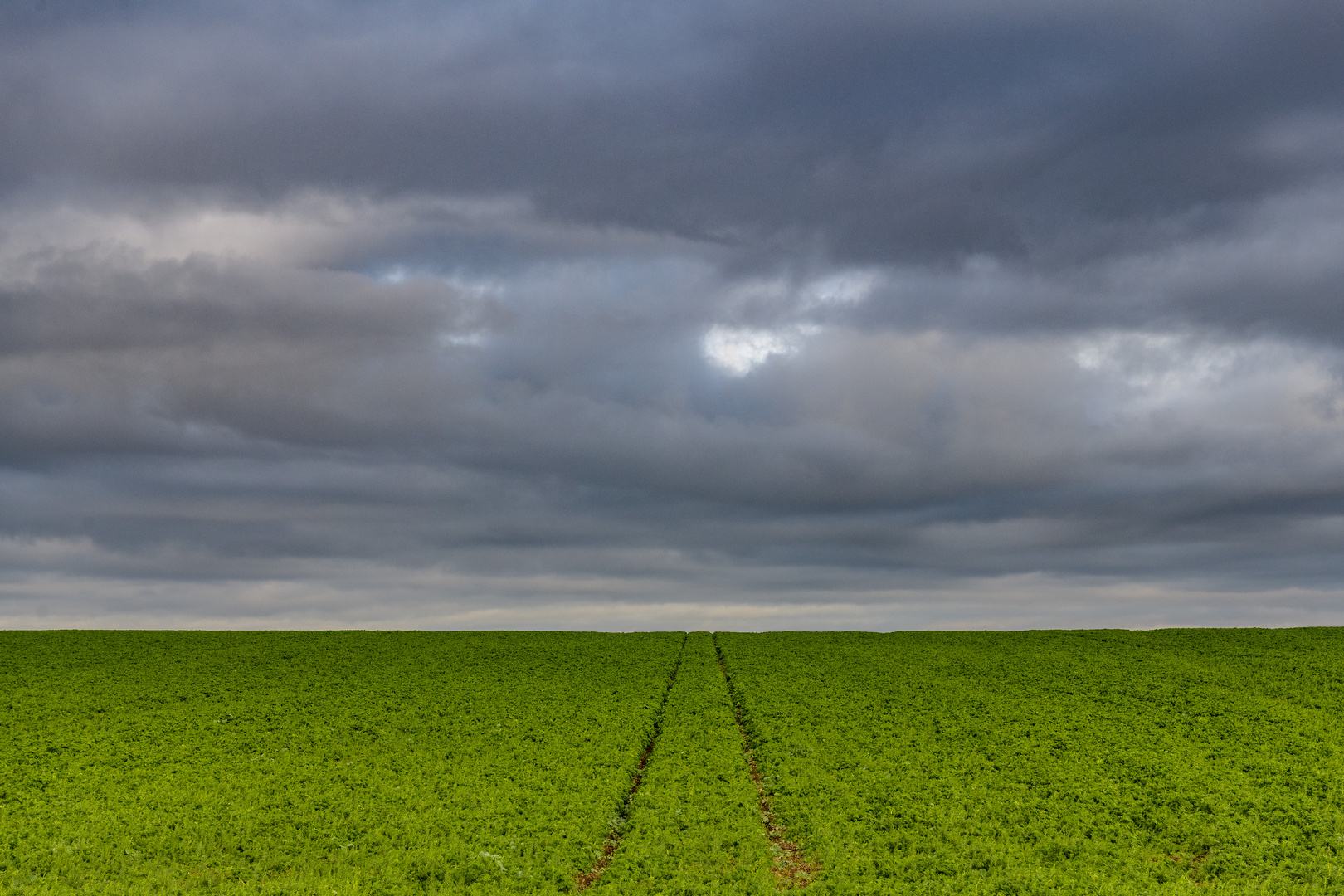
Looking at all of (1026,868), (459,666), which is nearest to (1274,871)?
(1026,868)

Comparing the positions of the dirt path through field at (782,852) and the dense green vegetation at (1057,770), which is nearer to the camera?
the dirt path through field at (782,852)

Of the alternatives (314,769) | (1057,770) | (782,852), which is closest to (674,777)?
(782,852)

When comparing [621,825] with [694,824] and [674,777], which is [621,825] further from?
[674,777]

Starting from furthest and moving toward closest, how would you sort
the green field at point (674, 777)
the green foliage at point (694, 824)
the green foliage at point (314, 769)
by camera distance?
the green foliage at point (314, 769) → the green field at point (674, 777) → the green foliage at point (694, 824)

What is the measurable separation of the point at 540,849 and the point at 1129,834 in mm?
16141

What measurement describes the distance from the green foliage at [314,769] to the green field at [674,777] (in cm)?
14

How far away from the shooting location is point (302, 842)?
2330 centimetres

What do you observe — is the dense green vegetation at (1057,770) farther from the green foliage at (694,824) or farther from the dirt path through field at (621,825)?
the dirt path through field at (621,825)

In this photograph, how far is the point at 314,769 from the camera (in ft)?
97.3

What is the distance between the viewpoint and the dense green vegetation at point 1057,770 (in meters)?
21.7

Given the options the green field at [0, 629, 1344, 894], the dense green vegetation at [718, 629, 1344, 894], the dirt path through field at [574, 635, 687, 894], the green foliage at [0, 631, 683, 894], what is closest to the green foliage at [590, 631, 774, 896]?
the green field at [0, 629, 1344, 894]

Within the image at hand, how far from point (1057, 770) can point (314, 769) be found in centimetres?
2538

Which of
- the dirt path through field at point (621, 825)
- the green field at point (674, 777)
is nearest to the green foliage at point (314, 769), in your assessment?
the green field at point (674, 777)

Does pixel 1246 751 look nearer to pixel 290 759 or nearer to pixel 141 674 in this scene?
pixel 290 759
